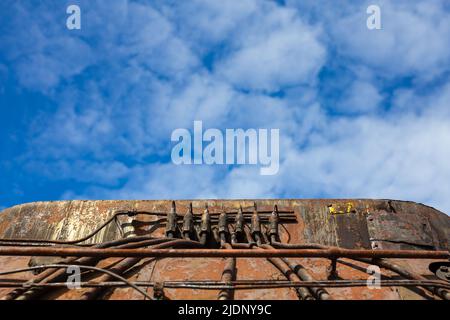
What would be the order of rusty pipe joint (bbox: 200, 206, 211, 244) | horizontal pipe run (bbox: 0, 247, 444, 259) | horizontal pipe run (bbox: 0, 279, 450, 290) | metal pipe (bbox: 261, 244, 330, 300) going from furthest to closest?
rusty pipe joint (bbox: 200, 206, 211, 244) < horizontal pipe run (bbox: 0, 247, 444, 259) < horizontal pipe run (bbox: 0, 279, 450, 290) < metal pipe (bbox: 261, 244, 330, 300)

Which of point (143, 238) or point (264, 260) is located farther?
point (143, 238)

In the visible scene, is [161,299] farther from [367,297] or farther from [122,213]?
[122,213]

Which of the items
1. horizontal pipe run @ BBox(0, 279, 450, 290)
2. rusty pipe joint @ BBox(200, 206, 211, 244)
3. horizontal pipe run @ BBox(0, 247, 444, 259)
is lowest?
horizontal pipe run @ BBox(0, 279, 450, 290)

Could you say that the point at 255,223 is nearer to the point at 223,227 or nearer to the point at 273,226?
the point at 273,226

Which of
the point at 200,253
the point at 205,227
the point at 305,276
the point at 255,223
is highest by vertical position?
the point at 255,223

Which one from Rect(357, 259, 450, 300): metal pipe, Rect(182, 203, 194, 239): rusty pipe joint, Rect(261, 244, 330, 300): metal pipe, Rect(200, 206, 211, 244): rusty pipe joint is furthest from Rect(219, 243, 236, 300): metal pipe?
Rect(182, 203, 194, 239): rusty pipe joint

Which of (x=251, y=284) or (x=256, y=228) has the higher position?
(x=256, y=228)

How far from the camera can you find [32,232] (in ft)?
22.7

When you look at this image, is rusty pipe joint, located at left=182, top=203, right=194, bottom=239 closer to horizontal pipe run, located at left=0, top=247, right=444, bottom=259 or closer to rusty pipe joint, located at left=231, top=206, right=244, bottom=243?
rusty pipe joint, located at left=231, top=206, right=244, bottom=243

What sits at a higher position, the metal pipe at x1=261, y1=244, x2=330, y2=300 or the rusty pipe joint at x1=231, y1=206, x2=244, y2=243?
the rusty pipe joint at x1=231, y1=206, x2=244, y2=243

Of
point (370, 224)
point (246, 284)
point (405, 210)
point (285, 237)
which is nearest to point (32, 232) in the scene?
point (285, 237)

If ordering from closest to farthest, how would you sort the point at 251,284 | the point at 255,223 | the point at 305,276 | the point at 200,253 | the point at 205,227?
the point at 251,284, the point at 200,253, the point at 305,276, the point at 205,227, the point at 255,223

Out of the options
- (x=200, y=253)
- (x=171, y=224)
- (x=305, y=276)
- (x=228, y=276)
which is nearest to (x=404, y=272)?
(x=305, y=276)
